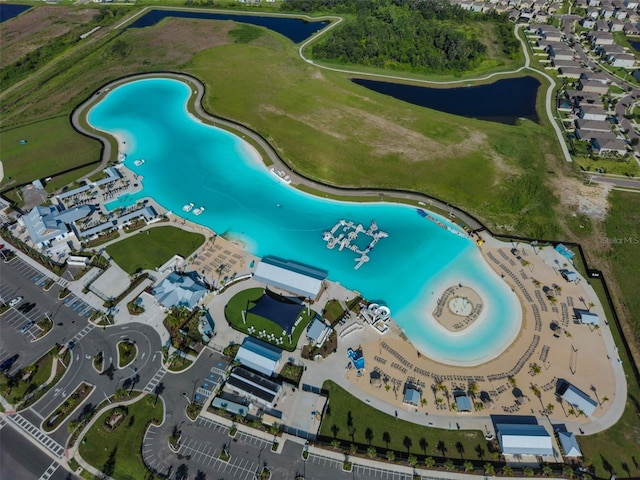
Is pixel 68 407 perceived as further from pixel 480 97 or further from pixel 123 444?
pixel 480 97

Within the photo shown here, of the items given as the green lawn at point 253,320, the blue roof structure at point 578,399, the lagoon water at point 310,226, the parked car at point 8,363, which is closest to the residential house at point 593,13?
the lagoon water at point 310,226

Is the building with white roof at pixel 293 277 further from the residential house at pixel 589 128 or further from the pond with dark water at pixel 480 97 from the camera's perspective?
the residential house at pixel 589 128

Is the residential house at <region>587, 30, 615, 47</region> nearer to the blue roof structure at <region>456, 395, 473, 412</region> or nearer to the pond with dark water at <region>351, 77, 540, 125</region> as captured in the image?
the pond with dark water at <region>351, 77, 540, 125</region>

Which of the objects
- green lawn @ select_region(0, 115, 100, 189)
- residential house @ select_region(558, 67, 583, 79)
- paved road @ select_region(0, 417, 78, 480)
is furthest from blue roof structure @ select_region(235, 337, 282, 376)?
residential house @ select_region(558, 67, 583, 79)

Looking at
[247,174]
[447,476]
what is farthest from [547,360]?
[247,174]

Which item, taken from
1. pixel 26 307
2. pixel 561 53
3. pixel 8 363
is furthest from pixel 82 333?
pixel 561 53

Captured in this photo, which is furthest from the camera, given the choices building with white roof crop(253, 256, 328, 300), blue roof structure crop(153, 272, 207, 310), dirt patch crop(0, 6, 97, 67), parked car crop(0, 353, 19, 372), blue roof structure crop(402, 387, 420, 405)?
dirt patch crop(0, 6, 97, 67)

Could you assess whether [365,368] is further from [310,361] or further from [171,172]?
[171,172]
